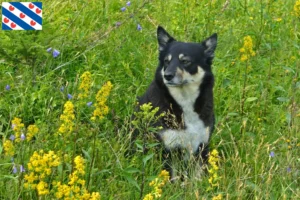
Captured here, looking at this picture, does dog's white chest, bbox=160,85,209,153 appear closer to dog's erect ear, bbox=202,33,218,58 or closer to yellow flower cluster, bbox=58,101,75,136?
dog's erect ear, bbox=202,33,218,58

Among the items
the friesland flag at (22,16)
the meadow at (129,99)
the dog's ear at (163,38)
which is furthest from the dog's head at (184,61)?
the friesland flag at (22,16)

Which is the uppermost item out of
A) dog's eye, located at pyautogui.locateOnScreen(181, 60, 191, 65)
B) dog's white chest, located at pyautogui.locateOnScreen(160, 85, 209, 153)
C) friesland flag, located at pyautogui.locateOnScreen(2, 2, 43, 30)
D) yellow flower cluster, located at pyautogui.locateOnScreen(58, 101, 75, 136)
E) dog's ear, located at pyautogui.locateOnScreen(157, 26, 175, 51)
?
friesland flag, located at pyautogui.locateOnScreen(2, 2, 43, 30)

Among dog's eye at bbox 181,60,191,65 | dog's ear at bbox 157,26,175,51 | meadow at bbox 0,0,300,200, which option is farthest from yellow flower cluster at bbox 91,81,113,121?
dog's ear at bbox 157,26,175,51

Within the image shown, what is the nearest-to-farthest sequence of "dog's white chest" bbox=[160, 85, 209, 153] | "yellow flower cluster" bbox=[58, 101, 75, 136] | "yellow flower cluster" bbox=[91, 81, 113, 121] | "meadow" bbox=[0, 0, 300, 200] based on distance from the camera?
1. "yellow flower cluster" bbox=[58, 101, 75, 136]
2. "yellow flower cluster" bbox=[91, 81, 113, 121]
3. "meadow" bbox=[0, 0, 300, 200]
4. "dog's white chest" bbox=[160, 85, 209, 153]

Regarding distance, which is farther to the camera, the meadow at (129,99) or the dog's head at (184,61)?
the dog's head at (184,61)

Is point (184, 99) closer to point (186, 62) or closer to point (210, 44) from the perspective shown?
point (186, 62)

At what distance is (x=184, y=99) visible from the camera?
4.57 meters

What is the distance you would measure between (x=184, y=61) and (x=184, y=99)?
0.28m

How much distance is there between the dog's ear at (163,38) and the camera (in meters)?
4.73

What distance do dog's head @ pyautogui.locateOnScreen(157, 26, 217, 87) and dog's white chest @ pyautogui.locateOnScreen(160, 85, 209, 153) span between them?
0.07 meters

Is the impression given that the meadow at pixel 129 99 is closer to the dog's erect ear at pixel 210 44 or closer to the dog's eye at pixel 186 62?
the dog's erect ear at pixel 210 44

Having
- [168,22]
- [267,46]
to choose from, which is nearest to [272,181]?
[267,46]

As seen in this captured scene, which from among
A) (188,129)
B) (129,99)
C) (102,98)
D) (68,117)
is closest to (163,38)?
(129,99)

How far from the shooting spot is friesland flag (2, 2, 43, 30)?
16.2 ft
